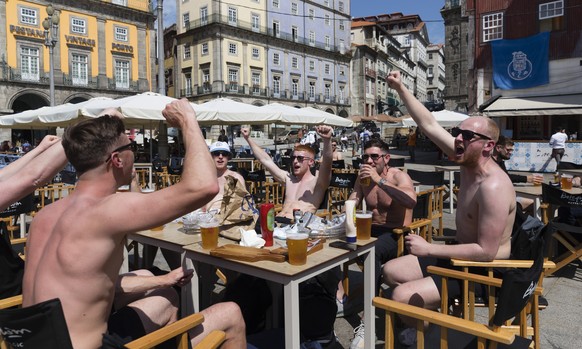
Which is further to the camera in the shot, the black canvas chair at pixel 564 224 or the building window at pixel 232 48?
the building window at pixel 232 48

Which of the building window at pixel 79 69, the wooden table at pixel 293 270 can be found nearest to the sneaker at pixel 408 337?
the wooden table at pixel 293 270

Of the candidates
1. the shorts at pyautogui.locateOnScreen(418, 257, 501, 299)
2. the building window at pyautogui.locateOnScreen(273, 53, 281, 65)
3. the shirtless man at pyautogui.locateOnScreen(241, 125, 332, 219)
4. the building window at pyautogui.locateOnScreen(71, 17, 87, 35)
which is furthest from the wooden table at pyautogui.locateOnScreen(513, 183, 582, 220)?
the building window at pyautogui.locateOnScreen(273, 53, 281, 65)

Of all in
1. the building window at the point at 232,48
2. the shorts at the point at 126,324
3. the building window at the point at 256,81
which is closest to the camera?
the shorts at the point at 126,324

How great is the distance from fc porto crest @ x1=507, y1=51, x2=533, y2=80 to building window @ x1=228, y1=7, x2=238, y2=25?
30.7 metres

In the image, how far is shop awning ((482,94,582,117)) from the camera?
625 inches

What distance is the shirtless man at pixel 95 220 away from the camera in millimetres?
1604

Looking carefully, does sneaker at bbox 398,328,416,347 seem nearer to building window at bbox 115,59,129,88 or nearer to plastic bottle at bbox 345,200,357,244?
plastic bottle at bbox 345,200,357,244

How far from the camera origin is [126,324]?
2.04m

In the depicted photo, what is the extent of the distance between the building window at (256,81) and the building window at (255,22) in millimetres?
4545

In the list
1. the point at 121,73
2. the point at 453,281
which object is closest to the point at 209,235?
the point at 453,281

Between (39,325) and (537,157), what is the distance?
53.2ft

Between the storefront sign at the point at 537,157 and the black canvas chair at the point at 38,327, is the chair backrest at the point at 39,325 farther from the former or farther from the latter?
the storefront sign at the point at 537,157

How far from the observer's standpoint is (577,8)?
58.5ft

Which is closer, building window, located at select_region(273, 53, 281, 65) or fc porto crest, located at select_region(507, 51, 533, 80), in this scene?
fc porto crest, located at select_region(507, 51, 533, 80)
